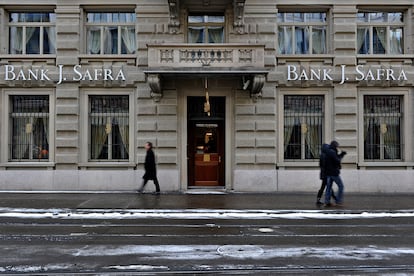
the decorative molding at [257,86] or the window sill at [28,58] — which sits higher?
the window sill at [28,58]

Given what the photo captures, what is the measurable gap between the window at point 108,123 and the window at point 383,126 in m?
9.70

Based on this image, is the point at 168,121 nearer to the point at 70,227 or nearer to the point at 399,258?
the point at 70,227

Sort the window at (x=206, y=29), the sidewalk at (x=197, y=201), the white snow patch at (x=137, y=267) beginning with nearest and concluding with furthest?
the white snow patch at (x=137, y=267) → the sidewalk at (x=197, y=201) → the window at (x=206, y=29)

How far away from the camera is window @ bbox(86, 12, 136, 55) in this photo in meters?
18.1

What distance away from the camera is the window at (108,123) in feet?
58.9

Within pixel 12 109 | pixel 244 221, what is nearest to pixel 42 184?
pixel 12 109

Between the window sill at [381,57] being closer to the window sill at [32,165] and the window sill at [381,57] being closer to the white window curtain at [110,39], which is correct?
the white window curtain at [110,39]

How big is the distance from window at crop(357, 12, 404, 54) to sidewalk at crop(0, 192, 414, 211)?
5892 mm

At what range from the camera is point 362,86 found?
1770 centimetres

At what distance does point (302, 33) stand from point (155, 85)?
6415 mm

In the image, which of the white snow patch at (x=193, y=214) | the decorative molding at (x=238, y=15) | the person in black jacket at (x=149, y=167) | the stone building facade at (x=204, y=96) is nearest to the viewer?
the white snow patch at (x=193, y=214)

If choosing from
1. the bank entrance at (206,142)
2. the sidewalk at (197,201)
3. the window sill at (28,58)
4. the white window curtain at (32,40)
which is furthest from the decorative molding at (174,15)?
the sidewalk at (197,201)

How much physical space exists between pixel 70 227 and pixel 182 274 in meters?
4.99

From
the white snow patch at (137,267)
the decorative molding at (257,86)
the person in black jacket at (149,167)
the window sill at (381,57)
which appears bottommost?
the white snow patch at (137,267)
